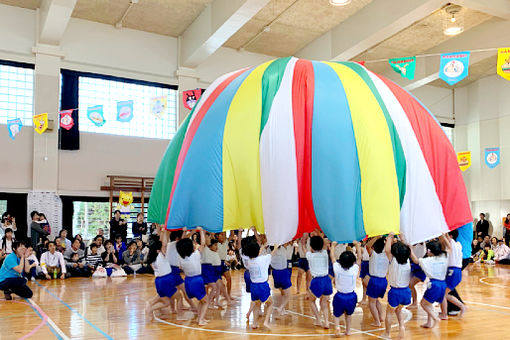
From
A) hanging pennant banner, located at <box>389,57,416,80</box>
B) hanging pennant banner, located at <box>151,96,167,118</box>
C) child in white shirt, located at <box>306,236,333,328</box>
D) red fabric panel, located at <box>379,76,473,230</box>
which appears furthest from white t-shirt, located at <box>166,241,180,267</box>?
hanging pennant banner, located at <box>389,57,416,80</box>

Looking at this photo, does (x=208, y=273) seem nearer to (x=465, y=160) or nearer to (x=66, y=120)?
(x=66, y=120)

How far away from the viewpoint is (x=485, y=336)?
5.20 meters

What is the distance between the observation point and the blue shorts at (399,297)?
5172 mm

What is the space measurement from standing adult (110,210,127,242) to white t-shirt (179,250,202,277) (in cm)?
703

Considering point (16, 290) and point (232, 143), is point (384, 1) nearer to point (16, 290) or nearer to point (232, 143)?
point (232, 143)

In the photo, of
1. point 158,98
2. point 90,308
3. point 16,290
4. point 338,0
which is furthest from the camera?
point 158,98

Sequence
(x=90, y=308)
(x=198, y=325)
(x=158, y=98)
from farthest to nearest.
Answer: (x=158, y=98) < (x=90, y=308) < (x=198, y=325)

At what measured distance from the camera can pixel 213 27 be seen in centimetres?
1181

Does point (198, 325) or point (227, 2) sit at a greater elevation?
point (227, 2)

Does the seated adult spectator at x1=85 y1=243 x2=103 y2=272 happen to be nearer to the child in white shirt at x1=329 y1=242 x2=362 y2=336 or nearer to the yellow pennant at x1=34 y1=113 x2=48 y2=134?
the yellow pennant at x1=34 y1=113 x2=48 y2=134

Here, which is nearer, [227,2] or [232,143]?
[232,143]

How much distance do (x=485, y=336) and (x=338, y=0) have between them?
7.55 meters

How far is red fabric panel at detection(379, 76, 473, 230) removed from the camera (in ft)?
19.1

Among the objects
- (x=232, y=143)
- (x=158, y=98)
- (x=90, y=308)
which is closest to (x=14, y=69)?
(x=158, y=98)
